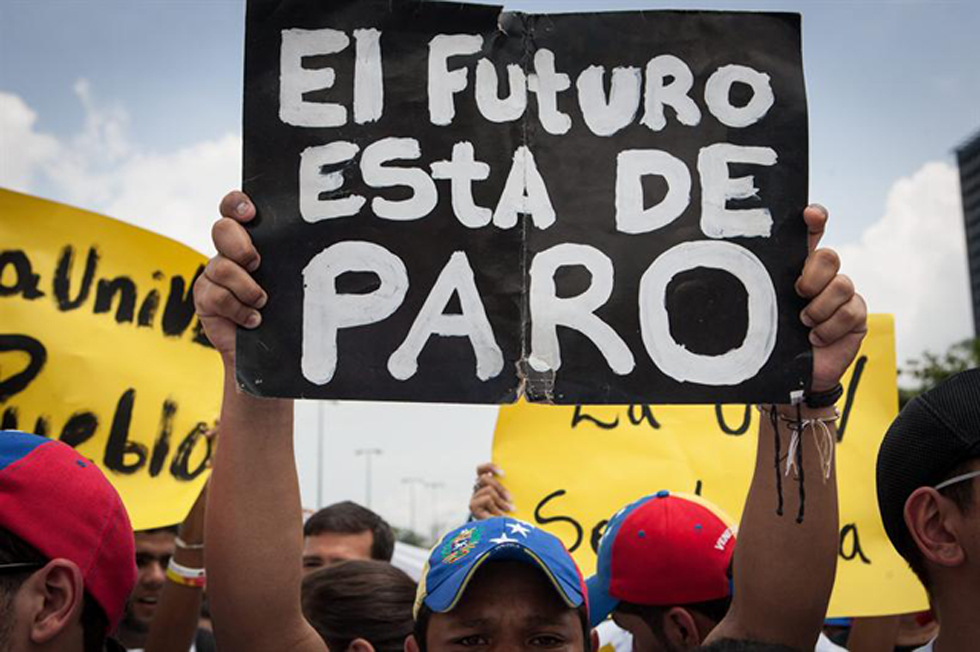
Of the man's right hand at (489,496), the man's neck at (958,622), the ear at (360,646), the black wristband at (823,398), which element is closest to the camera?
the man's neck at (958,622)

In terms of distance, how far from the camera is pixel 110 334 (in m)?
3.39

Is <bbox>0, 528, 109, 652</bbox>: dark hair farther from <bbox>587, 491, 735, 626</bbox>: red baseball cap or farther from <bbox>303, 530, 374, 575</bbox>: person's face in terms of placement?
<bbox>303, 530, 374, 575</bbox>: person's face

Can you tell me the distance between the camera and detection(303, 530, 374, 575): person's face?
4.02 metres

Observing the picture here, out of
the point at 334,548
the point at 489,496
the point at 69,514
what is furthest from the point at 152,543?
the point at 69,514

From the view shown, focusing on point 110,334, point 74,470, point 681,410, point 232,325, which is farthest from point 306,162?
point 681,410

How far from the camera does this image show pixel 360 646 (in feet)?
9.54

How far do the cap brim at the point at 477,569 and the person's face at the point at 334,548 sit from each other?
1.81 meters

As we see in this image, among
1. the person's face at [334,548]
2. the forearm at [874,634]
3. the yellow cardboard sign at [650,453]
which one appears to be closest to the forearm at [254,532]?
the yellow cardboard sign at [650,453]

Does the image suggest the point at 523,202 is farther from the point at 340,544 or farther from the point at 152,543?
the point at 152,543

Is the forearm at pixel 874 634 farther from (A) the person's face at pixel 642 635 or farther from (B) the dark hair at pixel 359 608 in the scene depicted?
(B) the dark hair at pixel 359 608

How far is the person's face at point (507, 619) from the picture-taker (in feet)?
7.27

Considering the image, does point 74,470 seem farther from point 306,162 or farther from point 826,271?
point 826,271

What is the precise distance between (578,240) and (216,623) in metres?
1.08

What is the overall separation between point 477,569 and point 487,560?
33 millimetres
